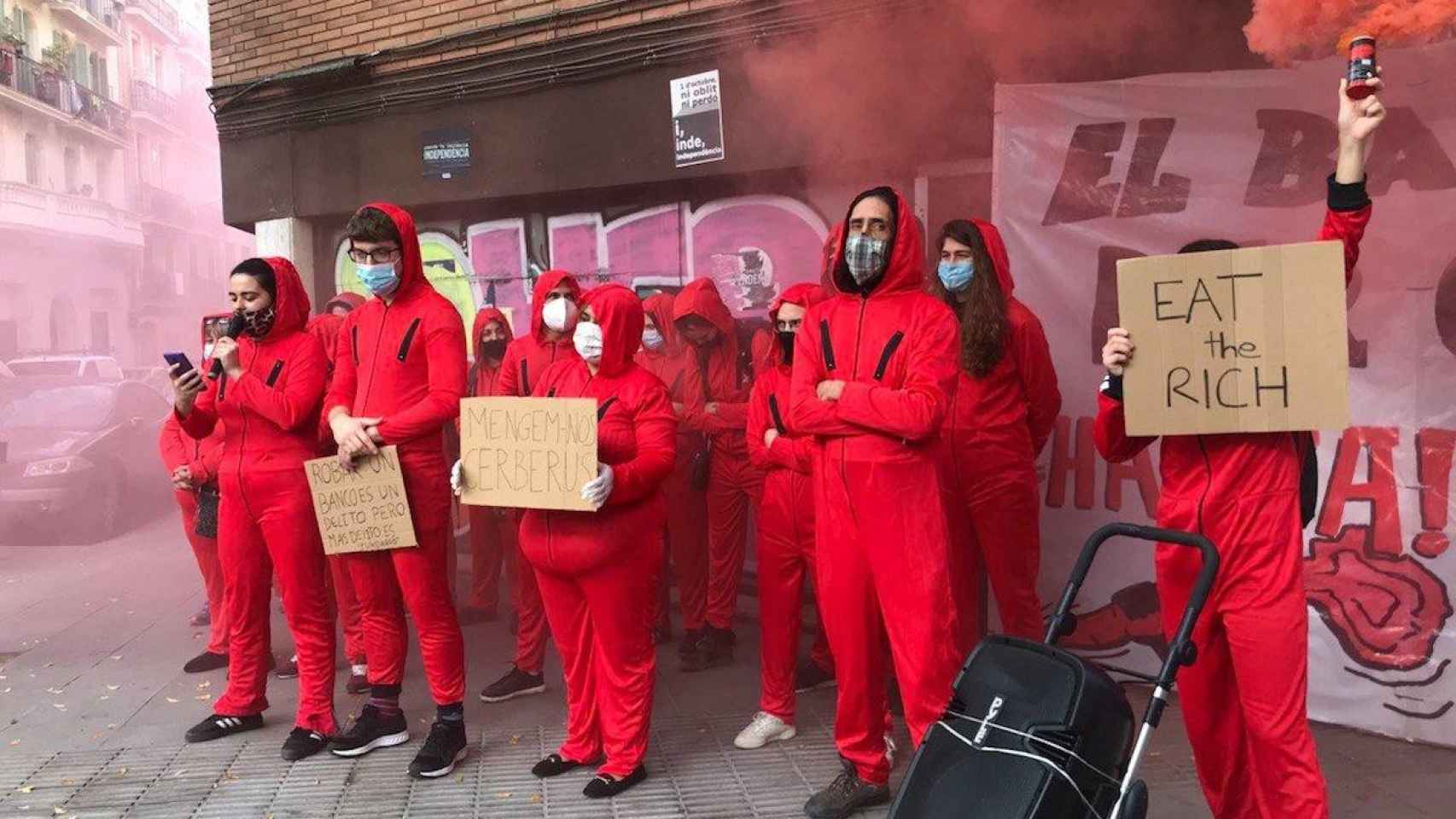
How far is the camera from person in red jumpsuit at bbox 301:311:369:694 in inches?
200

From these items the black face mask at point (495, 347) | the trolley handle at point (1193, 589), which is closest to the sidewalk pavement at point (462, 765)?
the trolley handle at point (1193, 589)

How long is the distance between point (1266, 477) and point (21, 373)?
1482 cm

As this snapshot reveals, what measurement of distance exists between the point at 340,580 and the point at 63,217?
15.4 meters

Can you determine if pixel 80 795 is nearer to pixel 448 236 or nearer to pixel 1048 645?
pixel 1048 645

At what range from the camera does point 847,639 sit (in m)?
3.86

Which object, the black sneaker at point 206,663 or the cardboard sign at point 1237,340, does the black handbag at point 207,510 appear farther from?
the cardboard sign at point 1237,340

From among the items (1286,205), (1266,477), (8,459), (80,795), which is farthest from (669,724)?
(8,459)

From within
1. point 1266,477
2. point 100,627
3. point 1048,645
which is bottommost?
point 100,627

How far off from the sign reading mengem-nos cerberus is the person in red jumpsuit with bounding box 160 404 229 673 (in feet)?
11.4

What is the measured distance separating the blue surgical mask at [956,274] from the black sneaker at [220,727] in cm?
380

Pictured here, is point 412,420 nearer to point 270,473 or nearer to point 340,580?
point 270,473

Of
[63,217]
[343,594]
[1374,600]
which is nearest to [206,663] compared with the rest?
[343,594]

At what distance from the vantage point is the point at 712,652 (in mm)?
6105

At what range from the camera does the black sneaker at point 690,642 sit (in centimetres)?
610
